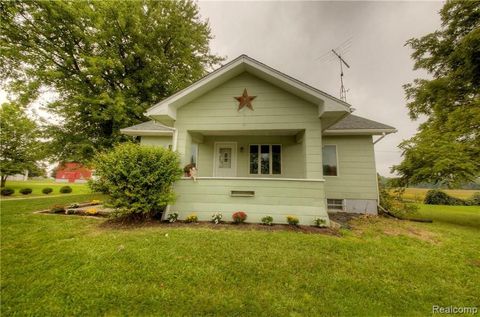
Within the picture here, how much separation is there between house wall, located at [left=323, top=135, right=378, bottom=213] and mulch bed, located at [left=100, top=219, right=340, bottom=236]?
3505 mm

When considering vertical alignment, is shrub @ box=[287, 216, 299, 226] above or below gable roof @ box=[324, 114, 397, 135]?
below

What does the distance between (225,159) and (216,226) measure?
414 centimetres

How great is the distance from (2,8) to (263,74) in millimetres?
16538

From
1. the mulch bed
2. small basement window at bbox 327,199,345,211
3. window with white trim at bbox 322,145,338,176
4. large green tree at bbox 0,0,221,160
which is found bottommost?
the mulch bed

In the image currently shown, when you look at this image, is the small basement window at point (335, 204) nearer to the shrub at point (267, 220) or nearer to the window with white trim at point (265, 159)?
the window with white trim at point (265, 159)

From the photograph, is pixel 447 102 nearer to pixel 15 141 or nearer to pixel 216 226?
pixel 216 226

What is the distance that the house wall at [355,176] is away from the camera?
790 centimetres

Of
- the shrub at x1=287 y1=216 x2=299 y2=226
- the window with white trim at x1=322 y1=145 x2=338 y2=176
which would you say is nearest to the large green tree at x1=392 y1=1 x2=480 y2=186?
the window with white trim at x1=322 y1=145 x2=338 y2=176

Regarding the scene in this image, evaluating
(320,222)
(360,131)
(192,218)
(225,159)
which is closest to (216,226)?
(192,218)

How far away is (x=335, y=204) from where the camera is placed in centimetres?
823

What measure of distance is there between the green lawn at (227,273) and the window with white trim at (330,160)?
380 centimetres

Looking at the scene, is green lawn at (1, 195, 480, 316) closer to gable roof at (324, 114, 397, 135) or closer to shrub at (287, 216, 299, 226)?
shrub at (287, 216, 299, 226)

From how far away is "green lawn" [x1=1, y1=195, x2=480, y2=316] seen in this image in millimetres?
2311

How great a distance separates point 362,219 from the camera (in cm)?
674
